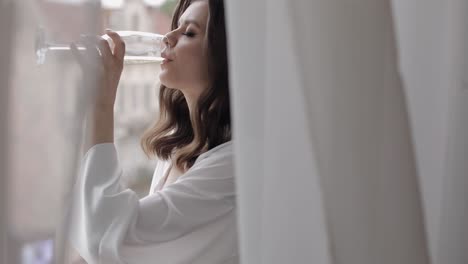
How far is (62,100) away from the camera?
48 centimetres

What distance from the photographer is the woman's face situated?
40.6 inches

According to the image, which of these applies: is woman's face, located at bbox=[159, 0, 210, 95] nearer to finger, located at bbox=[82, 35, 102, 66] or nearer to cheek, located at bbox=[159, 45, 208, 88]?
cheek, located at bbox=[159, 45, 208, 88]

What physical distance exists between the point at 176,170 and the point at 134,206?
12.2 inches

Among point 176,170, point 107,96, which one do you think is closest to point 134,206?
point 107,96

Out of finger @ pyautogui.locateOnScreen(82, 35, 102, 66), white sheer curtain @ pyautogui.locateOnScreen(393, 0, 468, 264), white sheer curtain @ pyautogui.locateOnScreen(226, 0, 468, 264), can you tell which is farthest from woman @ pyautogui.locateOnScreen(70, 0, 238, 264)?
white sheer curtain @ pyautogui.locateOnScreen(393, 0, 468, 264)

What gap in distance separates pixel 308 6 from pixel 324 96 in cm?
8

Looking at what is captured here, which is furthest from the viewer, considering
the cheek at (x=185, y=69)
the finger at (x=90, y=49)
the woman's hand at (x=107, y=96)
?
the cheek at (x=185, y=69)

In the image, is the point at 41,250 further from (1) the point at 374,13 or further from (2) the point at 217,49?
(2) the point at 217,49

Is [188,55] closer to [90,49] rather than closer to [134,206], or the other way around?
[134,206]

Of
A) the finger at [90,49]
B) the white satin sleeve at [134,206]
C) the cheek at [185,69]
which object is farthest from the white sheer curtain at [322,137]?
the cheek at [185,69]

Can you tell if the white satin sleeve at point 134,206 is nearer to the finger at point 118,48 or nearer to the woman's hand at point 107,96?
the woman's hand at point 107,96

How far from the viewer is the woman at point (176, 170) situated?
0.72 meters

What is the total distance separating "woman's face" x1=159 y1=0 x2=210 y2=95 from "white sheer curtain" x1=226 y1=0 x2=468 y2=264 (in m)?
0.52

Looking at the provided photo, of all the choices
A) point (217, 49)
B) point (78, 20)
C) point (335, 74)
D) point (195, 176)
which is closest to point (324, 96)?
point (335, 74)
